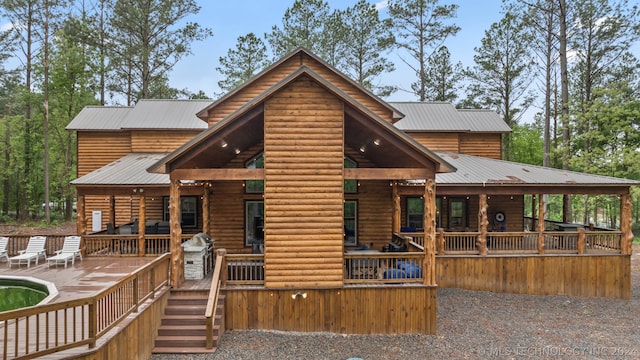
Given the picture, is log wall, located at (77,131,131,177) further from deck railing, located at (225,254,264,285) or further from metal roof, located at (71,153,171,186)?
deck railing, located at (225,254,264,285)

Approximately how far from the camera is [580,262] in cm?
1160

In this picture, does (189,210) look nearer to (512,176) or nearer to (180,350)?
(180,350)

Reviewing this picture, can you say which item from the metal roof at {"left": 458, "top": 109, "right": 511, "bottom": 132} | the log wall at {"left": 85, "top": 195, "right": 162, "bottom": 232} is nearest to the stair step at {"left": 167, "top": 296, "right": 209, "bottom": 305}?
the log wall at {"left": 85, "top": 195, "right": 162, "bottom": 232}

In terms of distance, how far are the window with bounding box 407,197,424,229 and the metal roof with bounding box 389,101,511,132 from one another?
3650 millimetres

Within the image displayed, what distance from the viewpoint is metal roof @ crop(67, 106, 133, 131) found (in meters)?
16.8

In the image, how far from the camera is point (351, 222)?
12703mm

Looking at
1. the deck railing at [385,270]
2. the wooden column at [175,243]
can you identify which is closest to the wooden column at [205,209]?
the wooden column at [175,243]

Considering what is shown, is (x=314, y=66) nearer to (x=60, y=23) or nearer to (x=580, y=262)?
(x=580, y=262)

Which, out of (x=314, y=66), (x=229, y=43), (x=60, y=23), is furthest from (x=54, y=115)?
(x=314, y=66)

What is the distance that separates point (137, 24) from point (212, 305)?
21643 millimetres

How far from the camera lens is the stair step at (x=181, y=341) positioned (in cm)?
703

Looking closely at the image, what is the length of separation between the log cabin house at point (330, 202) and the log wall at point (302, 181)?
0.02 m

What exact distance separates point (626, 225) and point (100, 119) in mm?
22389

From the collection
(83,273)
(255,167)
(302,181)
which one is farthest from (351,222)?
(83,273)
